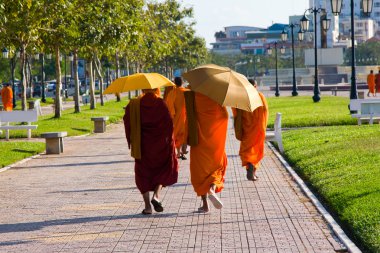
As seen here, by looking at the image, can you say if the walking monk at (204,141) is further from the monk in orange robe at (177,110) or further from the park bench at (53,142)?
the park bench at (53,142)

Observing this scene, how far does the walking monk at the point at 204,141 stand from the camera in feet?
39.1

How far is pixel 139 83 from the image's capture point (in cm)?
1247

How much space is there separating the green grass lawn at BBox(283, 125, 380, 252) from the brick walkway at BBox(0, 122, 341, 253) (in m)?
0.32

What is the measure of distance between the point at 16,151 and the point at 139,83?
10405mm

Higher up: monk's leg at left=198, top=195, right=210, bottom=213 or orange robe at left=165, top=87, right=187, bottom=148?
orange robe at left=165, top=87, right=187, bottom=148

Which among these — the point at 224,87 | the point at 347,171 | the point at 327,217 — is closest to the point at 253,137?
the point at 347,171

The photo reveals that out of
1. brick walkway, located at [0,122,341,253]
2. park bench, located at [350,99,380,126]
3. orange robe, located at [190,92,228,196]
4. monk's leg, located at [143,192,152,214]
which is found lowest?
brick walkway, located at [0,122,341,253]

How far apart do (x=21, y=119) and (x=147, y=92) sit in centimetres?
1504

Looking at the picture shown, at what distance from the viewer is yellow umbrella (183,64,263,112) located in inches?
451

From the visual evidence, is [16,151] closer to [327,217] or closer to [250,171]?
[250,171]

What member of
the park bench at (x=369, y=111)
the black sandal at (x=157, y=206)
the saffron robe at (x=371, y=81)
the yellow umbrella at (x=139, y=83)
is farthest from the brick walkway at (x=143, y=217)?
the saffron robe at (x=371, y=81)

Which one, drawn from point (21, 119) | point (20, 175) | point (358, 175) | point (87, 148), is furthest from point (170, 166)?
point (21, 119)

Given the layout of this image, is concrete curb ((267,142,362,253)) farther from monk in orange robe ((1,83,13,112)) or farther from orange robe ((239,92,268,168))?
monk in orange robe ((1,83,13,112))

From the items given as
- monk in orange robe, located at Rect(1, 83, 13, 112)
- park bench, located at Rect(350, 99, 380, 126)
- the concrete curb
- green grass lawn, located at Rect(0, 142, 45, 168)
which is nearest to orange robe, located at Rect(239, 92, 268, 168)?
the concrete curb
